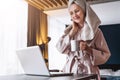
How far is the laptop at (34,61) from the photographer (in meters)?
1.10

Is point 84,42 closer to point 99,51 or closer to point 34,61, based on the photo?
point 99,51

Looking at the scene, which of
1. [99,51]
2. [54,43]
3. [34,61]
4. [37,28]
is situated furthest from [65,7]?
[34,61]

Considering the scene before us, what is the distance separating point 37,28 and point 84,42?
2701mm

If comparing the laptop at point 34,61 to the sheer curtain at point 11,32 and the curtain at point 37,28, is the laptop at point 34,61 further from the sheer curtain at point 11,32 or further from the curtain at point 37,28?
the curtain at point 37,28

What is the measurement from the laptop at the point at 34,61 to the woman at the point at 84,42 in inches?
16.4

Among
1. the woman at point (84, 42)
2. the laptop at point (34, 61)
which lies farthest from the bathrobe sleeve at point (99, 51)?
the laptop at point (34, 61)

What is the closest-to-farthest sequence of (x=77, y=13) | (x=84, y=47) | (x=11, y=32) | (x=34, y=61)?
1. (x=34, y=61)
2. (x=84, y=47)
3. (x=77, y=13)
4. (x=11, y=32)

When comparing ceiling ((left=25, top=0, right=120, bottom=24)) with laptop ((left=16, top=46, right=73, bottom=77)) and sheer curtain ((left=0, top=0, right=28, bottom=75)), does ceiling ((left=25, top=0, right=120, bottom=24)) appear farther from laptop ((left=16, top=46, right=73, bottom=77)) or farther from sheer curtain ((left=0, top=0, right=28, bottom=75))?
laptop ((left=16, top=46, right=73, bottom=77))

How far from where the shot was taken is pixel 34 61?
1.16m

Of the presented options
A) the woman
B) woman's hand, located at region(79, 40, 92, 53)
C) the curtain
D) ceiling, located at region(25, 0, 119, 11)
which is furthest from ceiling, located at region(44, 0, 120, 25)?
woman's hand, located at region(79, 40, 92, 53)

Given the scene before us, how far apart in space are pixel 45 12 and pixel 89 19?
2907 mm

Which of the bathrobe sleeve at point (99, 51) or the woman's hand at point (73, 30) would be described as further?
the woman's hand at point (73, 30)

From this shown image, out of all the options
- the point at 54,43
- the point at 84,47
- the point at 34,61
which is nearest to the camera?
the point at 34,61

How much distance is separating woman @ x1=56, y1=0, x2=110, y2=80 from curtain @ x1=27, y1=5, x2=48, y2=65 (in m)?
2.19
